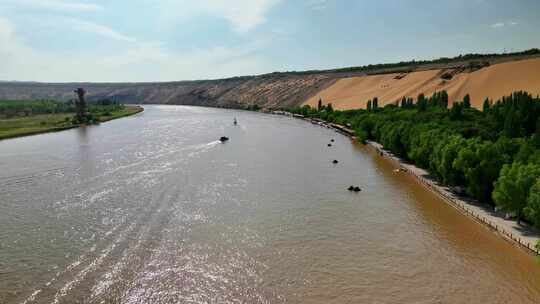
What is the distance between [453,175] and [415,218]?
755 centimetres

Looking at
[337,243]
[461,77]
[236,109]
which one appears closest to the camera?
[337,243]

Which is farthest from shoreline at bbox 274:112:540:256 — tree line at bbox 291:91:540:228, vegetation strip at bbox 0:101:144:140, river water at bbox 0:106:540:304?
vegetation strip at bbox 0:101:144:140

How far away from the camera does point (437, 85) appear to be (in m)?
135

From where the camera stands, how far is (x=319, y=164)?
61.7 metres

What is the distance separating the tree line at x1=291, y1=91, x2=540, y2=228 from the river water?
123 inches

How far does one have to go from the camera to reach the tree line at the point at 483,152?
32531 millimetres

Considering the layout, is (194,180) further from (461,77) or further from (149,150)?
(461,77)

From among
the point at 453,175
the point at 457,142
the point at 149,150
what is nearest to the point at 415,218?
the point at 453,175

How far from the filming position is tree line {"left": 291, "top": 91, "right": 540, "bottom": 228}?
32.5m

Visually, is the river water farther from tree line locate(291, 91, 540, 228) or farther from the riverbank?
tree line locate(291, 91, 540, 228)

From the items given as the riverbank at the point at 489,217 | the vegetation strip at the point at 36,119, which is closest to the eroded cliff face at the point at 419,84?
the vegetation strip at the point at 36,119

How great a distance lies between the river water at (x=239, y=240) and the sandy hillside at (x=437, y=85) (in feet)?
252

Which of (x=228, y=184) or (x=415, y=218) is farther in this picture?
(x=228, y=184)

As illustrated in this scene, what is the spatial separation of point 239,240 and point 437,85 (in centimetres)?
11960
